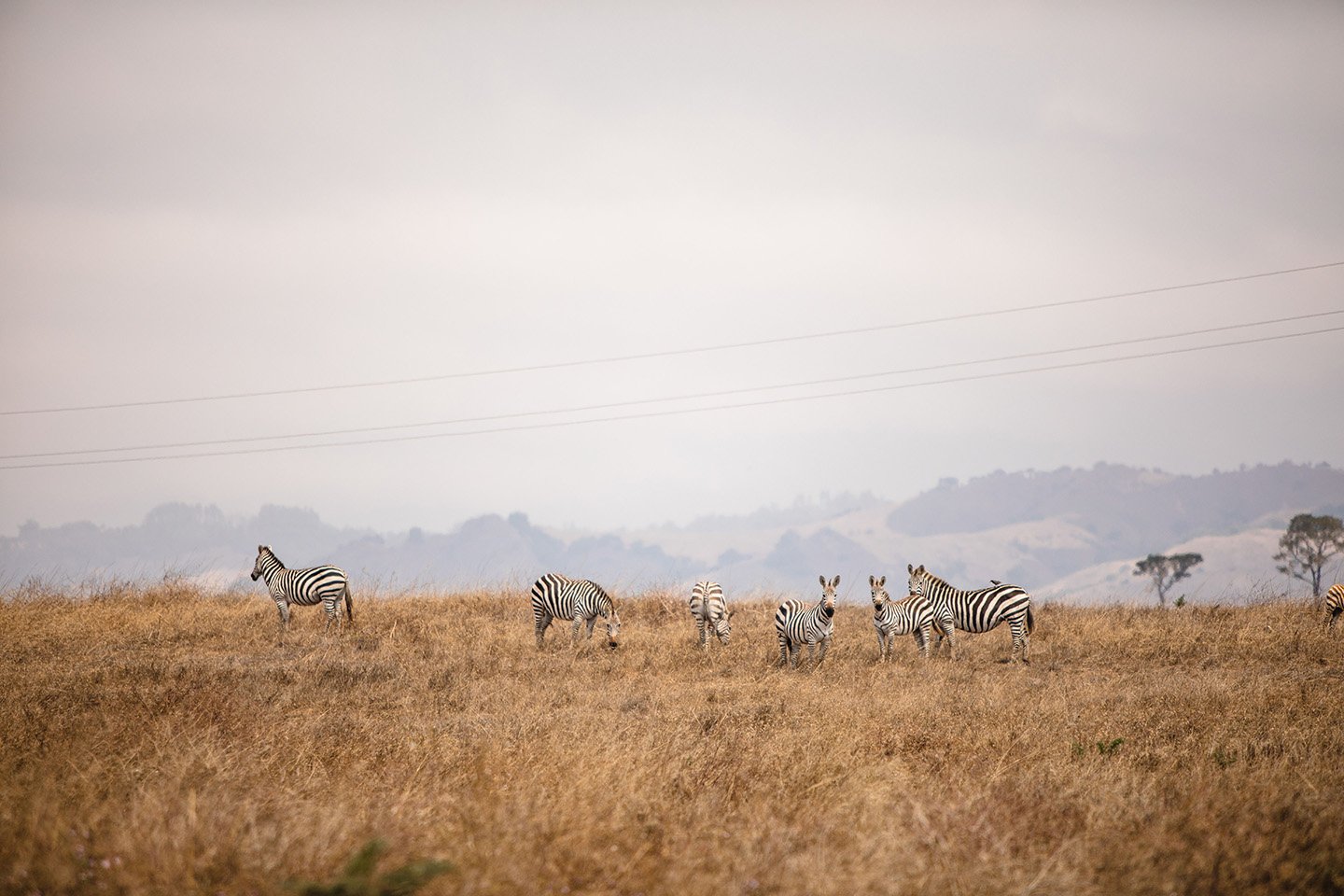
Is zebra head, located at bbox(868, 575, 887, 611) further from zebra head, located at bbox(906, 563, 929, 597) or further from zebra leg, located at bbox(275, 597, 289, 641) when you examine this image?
zebra leg, located at bbox(275, 597, 289, 641)

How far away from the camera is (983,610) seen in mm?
21062

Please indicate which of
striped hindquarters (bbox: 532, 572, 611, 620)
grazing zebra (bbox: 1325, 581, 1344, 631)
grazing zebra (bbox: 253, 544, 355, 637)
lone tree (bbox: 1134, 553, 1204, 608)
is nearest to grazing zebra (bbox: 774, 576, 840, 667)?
striped hindquarters (bbox: 532, 572, 611, 620)

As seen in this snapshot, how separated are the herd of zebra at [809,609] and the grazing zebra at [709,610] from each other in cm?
2

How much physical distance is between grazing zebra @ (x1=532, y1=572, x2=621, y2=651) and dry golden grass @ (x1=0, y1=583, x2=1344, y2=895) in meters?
2.72

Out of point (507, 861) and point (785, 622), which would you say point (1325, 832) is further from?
point (785, 622)

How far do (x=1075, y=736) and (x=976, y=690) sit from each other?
4081 mm

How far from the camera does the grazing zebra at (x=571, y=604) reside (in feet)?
72.4

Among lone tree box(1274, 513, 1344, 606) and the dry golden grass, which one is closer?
the dry golden grass

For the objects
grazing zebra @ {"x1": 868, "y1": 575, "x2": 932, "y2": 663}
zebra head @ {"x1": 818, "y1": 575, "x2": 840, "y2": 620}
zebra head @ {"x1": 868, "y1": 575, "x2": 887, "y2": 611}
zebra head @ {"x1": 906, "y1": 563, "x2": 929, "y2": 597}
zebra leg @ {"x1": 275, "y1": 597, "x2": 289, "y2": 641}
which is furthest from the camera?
zebra head @ {"x1": 906, "y1": 563, "x2": 929, "y2": 597}

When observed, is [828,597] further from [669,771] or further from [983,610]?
[669,771]

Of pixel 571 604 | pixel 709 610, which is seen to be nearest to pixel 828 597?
pixel 709 610

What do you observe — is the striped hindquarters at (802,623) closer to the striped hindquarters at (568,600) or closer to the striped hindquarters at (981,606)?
the striped hindquarters at (981,606)

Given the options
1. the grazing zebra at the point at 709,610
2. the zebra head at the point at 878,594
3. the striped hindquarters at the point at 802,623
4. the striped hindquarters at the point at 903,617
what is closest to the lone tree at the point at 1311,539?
the striped hindquarters at the point at 903,617

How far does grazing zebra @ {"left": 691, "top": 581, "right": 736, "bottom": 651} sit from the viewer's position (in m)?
21.4
